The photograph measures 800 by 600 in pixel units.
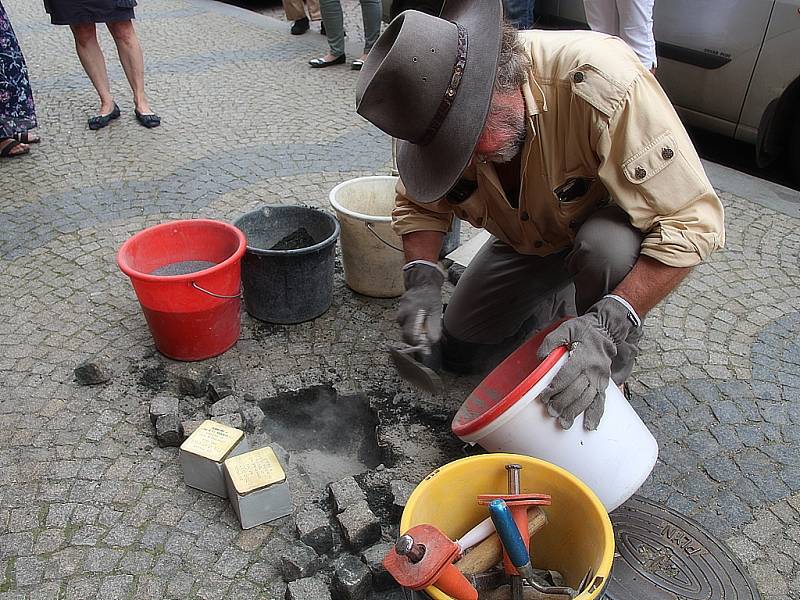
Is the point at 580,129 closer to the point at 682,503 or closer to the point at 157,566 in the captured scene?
the point at 682,503

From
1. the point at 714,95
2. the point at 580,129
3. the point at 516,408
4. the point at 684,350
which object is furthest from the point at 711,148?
the point at 516,408

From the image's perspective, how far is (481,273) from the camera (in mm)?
2986

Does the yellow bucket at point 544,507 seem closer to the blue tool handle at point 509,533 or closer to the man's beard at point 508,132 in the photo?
the blue tool handle at point 509,533

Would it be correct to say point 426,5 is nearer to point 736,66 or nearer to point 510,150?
point 736,66

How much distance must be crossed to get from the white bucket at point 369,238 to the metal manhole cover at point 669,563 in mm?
1594

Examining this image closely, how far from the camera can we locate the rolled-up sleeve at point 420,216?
8.86ft

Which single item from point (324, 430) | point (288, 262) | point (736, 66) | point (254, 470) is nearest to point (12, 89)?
point (288, 262)

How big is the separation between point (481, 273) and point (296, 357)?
0.95 meters

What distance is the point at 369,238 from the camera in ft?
11.1

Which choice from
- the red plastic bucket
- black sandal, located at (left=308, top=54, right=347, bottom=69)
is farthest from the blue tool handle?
black sandal, located at (left=308, top=54, right=347, bottom=69)

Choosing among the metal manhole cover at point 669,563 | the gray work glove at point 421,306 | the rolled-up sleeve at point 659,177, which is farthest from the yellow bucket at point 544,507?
the rolled-up sleeve at point 659,177

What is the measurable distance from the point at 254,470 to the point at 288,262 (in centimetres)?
→ 111

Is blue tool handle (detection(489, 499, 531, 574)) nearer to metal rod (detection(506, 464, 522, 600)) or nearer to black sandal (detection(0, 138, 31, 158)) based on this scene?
metal rod (detection(506, 464, 522, 600))

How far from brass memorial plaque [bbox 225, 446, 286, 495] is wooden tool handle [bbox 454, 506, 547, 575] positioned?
0.79 metres
